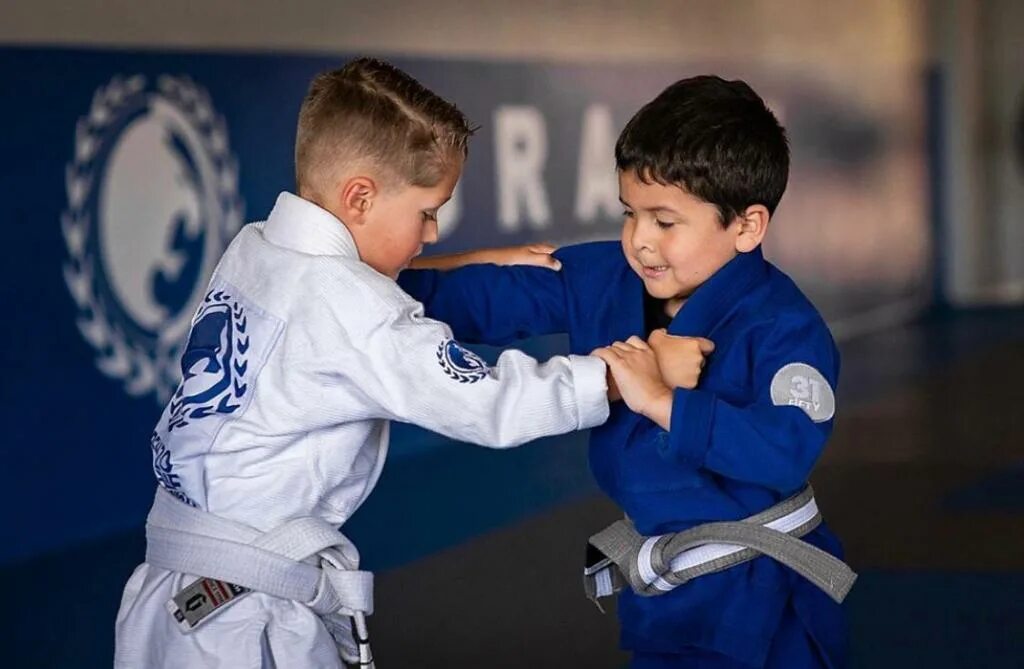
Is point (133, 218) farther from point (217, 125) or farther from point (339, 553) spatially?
point (339, 553)

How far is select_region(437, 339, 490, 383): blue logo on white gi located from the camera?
208 centimetres

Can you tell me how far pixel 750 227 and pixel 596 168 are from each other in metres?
6.00

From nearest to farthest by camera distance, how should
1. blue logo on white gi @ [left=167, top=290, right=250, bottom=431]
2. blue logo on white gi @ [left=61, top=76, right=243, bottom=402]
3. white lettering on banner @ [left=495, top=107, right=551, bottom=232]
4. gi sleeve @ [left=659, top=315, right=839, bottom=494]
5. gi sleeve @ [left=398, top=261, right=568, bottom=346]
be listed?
gi sleeve @ [left=659, top=315, right=839, bottom=494] → blue logo on white gi @ [left=167, top=290, right=250, bottom=431] → gi sleeve @ [left=398, top=261, right=568, bottom=346] → blue logo on white gi @ [left=61, top=76, right=243, bottom=402] → white lettering on banner @ [left=495, top=107, right=551, bottom=232]

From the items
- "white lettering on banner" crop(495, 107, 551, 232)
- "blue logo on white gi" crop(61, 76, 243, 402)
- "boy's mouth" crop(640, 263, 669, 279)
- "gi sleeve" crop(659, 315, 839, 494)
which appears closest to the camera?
"gi sleeve" crop(659, 315, 839, 494)

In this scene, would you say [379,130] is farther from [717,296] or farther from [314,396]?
[717,296]

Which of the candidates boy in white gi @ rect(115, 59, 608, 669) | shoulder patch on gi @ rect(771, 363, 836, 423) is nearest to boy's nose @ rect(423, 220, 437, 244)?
boy in white gi @ rect(115, 59, 608, 669)

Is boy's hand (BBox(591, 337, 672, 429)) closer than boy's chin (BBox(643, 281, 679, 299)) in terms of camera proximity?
Yes

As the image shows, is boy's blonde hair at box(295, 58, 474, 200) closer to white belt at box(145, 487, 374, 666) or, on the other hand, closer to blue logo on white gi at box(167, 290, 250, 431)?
blue logo on white gi at box(167, 290, 250, 431)

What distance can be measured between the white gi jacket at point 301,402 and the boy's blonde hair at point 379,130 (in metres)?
0.09

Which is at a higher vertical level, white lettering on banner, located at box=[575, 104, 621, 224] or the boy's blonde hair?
the boy's blonde hair

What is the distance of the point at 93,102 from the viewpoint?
17.1ft

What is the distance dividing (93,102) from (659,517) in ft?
11.7

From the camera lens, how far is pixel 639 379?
6.89 ft

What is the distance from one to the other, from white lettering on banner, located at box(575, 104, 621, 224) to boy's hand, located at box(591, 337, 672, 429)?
5.85 m
